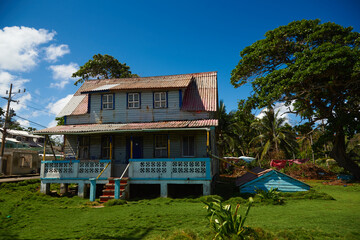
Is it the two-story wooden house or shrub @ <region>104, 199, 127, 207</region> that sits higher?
the two-story wooden house

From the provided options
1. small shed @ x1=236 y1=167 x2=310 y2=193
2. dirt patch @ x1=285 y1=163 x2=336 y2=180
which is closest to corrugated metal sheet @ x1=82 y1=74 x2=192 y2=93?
small shed @ x1=236 y1=167 x2=310 y2=193

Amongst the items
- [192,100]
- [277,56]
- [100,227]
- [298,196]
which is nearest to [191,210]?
[100,227]

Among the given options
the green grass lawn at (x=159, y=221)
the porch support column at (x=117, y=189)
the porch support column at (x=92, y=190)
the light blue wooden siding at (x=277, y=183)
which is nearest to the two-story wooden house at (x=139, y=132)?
the porch support column at (x=92, y=190)

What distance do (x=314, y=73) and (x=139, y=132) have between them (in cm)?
1151

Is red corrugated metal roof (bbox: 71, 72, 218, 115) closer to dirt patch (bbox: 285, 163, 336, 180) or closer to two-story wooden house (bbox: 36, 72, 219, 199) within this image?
two-story wooden house (bbox: 36, 72, 219, 199)

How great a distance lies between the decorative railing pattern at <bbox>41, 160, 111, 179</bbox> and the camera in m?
13.7

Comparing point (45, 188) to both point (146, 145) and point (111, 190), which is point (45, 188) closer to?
point (111, 190)

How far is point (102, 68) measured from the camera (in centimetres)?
3303

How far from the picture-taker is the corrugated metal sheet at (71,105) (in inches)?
691

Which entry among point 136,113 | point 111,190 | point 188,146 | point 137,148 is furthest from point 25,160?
point 188,146

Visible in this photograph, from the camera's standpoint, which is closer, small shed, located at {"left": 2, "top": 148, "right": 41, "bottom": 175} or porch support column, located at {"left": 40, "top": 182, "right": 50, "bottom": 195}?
porch support column, located at {"left": 40, "top": 182, "right": 50, "bottom": 195}

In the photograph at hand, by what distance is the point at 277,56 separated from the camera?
18828 mm

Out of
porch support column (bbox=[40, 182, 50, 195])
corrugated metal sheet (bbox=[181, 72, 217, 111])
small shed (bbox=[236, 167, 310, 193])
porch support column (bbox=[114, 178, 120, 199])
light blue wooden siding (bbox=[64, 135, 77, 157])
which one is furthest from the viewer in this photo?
light blue wooden siding (bbox=[64, 135, 77, 157])

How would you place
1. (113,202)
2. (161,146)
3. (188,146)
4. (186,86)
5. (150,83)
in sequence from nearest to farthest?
(113,202)
(188,146)
(186,86)
(161,146)
(150,83)
